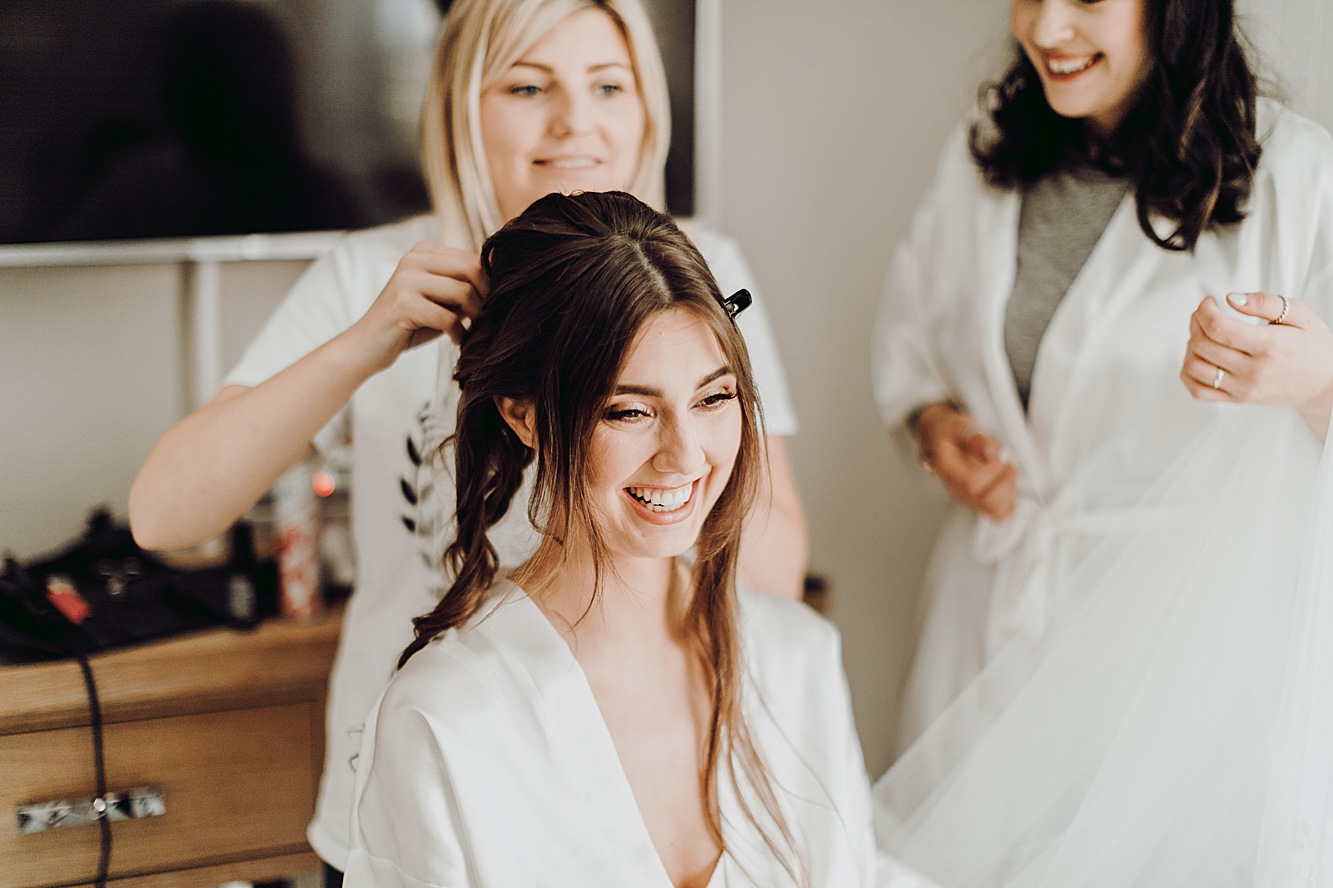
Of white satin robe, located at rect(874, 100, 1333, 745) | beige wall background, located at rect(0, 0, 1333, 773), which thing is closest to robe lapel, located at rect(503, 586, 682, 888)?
white satin robe, located at rect(874, 100, 1333, 745)

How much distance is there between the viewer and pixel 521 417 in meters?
1.06

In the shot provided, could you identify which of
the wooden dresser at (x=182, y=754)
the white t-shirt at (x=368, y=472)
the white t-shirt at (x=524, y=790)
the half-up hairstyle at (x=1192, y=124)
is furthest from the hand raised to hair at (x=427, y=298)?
the half-up hairstyle at (x=1192, y=124)

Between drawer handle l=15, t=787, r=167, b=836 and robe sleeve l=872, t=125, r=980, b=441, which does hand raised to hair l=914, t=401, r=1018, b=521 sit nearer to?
robe sleeve l=872, t=125, r=980, b=441

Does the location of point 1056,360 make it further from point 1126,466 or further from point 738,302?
point 738,302

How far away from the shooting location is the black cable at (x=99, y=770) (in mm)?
1467

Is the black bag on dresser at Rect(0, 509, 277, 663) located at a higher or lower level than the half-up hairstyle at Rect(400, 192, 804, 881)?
lower

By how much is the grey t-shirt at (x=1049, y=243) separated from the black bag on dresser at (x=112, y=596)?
3.68 ft

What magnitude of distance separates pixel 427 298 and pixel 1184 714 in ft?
2.81

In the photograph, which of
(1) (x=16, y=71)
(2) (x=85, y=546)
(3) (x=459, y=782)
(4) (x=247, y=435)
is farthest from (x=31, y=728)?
(1) (x=16, y=71)

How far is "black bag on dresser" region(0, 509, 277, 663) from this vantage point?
1.52m

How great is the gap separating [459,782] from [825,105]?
61.6 inches

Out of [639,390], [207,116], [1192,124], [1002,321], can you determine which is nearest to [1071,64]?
[1192,124]

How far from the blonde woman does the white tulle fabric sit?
38cm

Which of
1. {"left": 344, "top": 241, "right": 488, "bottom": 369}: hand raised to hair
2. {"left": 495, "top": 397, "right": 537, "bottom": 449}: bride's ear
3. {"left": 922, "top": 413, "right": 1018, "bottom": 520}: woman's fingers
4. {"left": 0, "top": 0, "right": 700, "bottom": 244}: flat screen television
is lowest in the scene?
{"left": 922, "top": 413, "right": 1018, "bottom": 520}: woman's fingers
